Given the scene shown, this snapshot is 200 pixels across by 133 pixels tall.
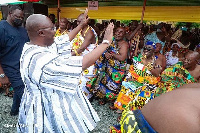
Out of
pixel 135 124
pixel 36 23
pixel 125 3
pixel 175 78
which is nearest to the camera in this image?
pixel 135 124

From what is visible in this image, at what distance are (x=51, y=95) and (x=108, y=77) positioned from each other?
2558 mm

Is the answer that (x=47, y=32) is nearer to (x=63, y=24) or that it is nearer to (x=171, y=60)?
(x=63, y=24)

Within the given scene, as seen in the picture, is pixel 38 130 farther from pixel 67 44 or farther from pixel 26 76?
pixel 67 44

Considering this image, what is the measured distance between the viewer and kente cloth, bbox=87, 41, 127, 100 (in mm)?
3754

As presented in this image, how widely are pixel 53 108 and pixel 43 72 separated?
0.33 meters

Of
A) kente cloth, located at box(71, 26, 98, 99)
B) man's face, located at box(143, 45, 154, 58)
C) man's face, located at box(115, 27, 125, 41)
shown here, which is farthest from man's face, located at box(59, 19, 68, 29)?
man's face, located at box(143, 45, 154, 58)

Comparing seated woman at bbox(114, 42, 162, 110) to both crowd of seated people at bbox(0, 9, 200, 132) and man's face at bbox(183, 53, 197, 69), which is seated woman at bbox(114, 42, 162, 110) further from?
man's face at bbox(183, 53, 197, 69)

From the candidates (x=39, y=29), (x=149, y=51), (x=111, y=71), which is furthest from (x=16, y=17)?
(x=149, y=51)

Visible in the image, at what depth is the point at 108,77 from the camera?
3.94m

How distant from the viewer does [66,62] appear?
1.33 m

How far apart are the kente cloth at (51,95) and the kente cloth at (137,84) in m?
1.46

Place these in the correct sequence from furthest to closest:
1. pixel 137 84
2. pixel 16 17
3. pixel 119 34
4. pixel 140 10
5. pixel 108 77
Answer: pixel 140 10 → pixel 108 77 → pixel 119 34 → pixel 137 84 → pixel 16 17

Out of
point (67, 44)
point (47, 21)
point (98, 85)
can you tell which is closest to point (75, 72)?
point (47, 21)

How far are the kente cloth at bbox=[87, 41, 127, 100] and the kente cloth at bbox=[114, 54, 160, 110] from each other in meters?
0.45
